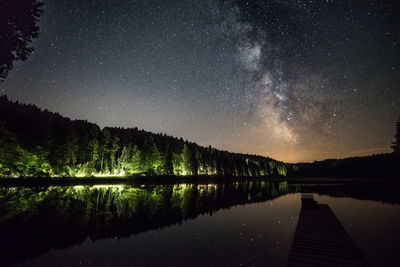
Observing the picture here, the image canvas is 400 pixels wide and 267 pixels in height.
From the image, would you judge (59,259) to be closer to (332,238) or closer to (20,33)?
(20,33)

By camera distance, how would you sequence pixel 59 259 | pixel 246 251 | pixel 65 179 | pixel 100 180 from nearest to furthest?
pixel 59 259 → pixel 246 251 → pixel 65 179 → pixel 100 180

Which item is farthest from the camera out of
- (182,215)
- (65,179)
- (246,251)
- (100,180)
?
(100,180)

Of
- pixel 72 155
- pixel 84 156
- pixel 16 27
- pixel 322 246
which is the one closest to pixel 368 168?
pixel 84 156

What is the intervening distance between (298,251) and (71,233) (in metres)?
11.1

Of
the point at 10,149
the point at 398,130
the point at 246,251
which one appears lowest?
the point at 246,251

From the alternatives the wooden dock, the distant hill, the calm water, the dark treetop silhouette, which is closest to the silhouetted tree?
the calm water

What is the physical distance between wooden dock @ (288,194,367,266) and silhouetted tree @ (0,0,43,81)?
1454 centimetres

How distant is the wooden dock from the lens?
781 cm

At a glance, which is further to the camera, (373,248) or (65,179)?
(65,179)

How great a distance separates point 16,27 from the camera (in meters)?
10.0

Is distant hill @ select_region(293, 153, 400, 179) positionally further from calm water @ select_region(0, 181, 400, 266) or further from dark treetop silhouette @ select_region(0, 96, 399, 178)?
calm water @ select_region(0, 181, 400, 266)

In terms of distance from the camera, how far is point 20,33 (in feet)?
33.7

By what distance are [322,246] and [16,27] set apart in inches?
659

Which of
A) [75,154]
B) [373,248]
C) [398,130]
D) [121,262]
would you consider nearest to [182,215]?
[121,262]
